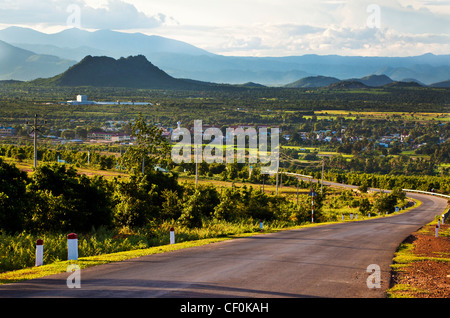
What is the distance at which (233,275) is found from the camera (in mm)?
10609

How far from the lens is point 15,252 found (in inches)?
493

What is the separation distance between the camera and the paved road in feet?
29.3

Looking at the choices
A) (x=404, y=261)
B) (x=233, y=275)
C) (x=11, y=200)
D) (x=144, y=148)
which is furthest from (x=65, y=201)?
(x=144, y=148)

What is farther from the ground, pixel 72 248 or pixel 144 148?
pixel 144 148

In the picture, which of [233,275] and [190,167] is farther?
[190,167]

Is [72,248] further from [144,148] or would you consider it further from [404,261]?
[144,148]

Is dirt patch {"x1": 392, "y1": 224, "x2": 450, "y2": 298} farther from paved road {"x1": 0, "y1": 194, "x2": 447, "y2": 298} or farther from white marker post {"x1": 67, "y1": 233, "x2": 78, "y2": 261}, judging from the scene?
white marker post {"x1": 67, "y1": 233, "x2": 78, "y2": 261}

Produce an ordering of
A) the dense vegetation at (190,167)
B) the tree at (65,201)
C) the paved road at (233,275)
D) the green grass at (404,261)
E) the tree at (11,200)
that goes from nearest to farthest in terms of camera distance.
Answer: the paved road at (233,275), the green grass at (404,261), the tree at (11,200), the tree at (65,201), the dense vegetation at (190,167)

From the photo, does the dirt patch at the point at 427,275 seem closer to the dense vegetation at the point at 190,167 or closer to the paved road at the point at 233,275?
the paved road at the point at 233,275

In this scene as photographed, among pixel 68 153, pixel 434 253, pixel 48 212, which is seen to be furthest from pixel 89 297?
pixel 68 153

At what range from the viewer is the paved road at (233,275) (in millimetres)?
8938

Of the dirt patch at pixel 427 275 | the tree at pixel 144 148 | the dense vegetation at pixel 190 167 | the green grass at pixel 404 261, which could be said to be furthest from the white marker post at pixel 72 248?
the tree at pixel 144 148

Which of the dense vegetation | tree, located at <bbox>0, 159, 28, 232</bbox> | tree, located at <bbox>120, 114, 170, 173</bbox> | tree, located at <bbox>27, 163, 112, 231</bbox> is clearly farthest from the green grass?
tree, located at <bbox>120, 114, 170, 173</bbox>
